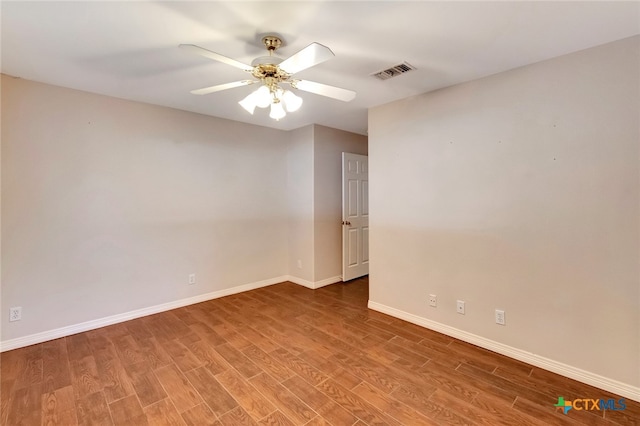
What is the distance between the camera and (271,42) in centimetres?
183

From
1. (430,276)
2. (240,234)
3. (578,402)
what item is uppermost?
(240,234)

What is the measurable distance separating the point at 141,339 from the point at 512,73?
3.98 m

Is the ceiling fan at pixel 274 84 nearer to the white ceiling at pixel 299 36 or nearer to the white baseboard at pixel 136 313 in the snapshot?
the white ceiling at pixel 299 36

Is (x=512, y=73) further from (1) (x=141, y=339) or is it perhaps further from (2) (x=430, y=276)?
(1) (x=141, y=339)

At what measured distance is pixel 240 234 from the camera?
12.8ft

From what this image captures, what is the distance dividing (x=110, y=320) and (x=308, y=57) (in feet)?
10.5

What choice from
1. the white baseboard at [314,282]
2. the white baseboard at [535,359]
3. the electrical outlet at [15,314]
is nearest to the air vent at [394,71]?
the white baseboard at [535,359]

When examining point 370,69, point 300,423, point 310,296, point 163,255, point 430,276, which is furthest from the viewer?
point 310,296

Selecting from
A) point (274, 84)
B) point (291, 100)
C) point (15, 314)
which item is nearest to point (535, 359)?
point (291, 100)

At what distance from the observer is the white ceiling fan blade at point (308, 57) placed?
1371mm

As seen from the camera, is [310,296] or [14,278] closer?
[14,278]

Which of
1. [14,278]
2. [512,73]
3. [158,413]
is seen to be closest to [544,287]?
[512,73]

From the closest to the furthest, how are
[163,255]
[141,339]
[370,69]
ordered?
[370,69] < [141,339] < [163,255]

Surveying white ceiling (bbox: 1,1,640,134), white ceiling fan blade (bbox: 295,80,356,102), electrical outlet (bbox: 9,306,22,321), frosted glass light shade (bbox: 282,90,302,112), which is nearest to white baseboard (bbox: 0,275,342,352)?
electrical outlet (bbox: 9,306,22,321)
